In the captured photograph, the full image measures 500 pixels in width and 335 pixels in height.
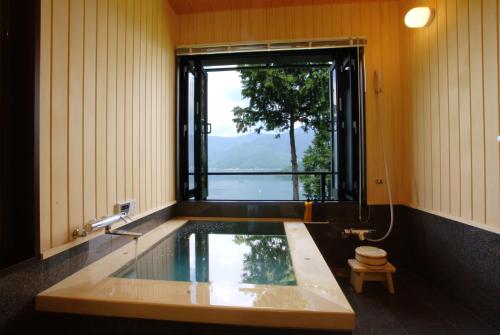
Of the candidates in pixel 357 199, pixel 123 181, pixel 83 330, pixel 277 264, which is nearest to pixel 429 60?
pixel 357 199

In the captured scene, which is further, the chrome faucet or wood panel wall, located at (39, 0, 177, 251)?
the chrome faucet

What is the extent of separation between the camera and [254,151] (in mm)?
3393

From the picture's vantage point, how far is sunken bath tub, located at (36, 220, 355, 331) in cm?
87

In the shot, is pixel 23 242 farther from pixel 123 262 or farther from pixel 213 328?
pixel 213 328

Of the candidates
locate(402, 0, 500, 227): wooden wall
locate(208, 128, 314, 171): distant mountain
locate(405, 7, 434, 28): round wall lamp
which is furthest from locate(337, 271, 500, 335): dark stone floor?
locate(405, 7, 434, 28): round wall lamp

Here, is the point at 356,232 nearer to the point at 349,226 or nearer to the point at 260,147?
the point at 349,226

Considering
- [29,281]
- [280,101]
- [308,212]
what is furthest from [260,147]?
[29,281]

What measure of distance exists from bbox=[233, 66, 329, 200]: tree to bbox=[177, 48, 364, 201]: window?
3 centimetres

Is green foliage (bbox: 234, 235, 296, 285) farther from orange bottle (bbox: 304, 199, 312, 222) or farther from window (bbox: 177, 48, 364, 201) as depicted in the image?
window (bbox: 177, 48, 364, 201)

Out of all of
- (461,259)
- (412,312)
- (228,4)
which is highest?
(228,4)

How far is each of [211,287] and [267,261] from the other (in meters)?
0.45

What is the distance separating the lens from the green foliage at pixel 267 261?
116cm

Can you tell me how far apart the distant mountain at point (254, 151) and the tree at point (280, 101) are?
10 centimetres

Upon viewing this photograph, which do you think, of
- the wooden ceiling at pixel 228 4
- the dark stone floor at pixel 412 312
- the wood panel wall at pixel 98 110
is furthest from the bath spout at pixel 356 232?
the wooden ceiling at pixel 228 4
